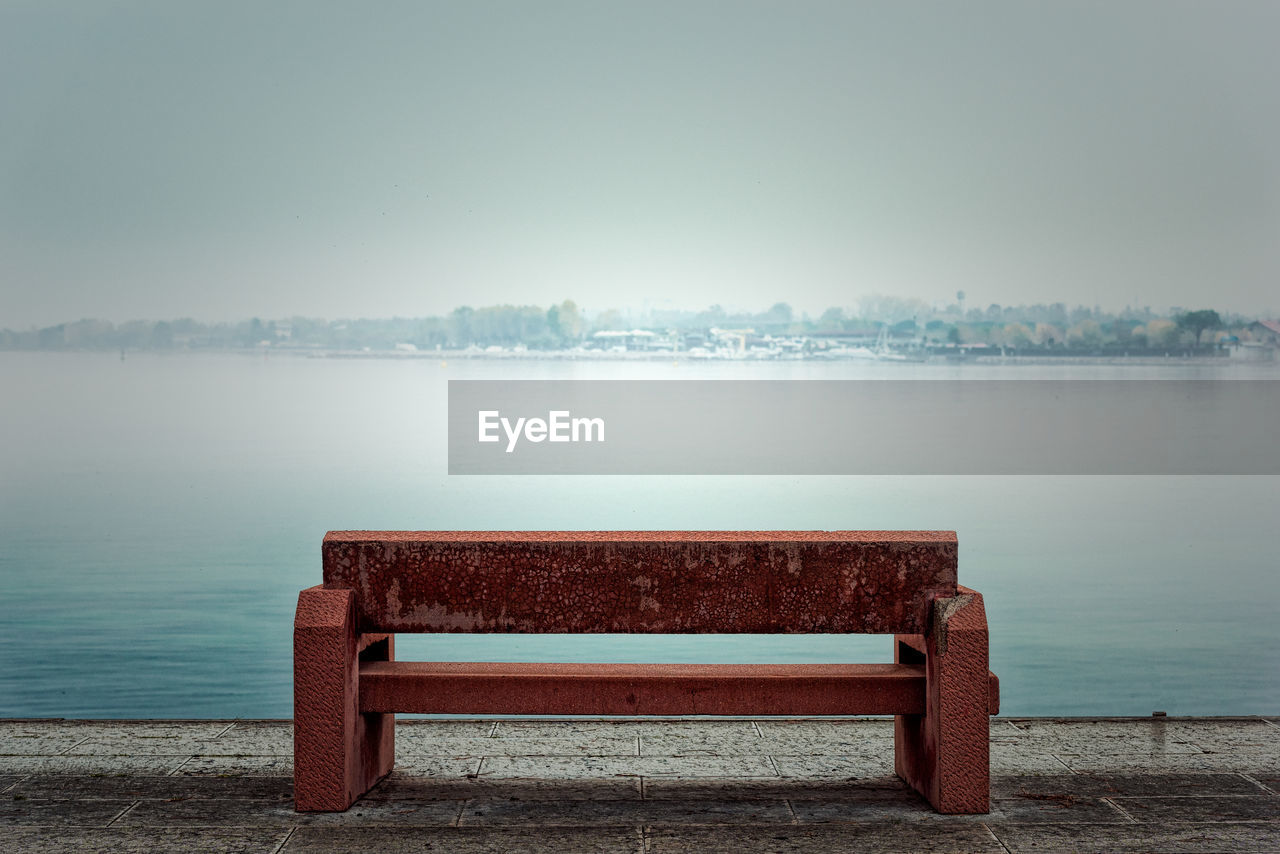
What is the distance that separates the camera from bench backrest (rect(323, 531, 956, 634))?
13.4ft

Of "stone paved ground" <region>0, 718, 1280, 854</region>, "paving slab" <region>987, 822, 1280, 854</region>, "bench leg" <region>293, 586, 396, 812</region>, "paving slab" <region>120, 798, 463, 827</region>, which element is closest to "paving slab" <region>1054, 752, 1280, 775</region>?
"stone paved ground" <region>0, 718, 1280, 854</region>

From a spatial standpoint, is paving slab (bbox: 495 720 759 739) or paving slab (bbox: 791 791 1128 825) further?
paving slab (bbox: 495 720 759 739)

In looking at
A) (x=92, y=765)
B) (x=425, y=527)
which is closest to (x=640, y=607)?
(x=92, y=765)

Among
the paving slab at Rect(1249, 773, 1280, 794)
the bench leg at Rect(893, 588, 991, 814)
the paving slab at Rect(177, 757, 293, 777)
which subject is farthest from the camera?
the paving slab at Rect(177, 757, 293, 777)

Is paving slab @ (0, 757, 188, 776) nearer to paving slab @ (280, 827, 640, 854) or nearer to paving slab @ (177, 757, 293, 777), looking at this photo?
paving slab @ (177, 757, 293, 777)

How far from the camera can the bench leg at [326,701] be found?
3969 mm

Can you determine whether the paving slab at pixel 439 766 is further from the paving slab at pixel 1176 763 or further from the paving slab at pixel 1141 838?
the paving slab at pixel 1176 763

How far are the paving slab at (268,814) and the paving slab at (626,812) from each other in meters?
0.12

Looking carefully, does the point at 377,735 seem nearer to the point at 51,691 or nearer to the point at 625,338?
the point at 51,691

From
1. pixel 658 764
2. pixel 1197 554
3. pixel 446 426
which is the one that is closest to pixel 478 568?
pixel 658 764

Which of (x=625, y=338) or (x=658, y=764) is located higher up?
(x=625, y=338)

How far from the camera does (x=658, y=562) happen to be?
4.09m

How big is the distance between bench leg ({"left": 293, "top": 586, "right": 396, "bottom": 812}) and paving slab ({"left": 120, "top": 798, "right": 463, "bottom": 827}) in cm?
6

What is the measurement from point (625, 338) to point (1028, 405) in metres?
15.3
